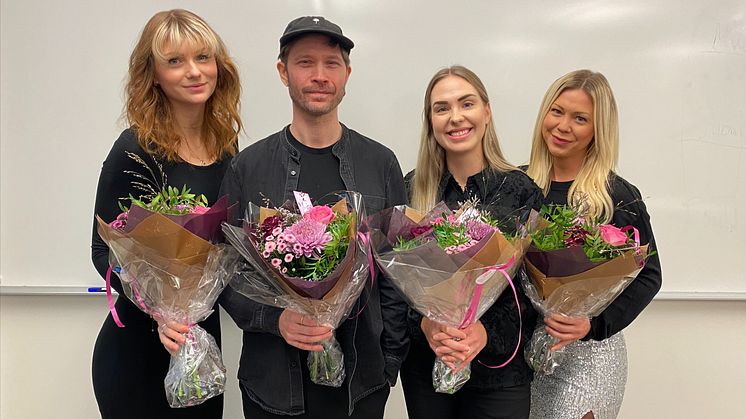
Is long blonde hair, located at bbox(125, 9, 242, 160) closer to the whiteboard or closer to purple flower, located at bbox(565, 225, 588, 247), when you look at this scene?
the whiteboard

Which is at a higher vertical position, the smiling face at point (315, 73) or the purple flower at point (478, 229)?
the smiling face at point (315, 73)

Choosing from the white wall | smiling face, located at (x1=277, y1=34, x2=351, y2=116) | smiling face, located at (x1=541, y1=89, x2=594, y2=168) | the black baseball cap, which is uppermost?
the black baseball cap

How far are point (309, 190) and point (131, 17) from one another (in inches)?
55.9

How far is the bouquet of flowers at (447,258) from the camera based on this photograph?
123 cm

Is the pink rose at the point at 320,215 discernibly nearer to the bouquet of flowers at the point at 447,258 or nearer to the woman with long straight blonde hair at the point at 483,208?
the bouquet of flowers at the point at 447,258

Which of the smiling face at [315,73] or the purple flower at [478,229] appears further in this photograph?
the smiling face at [315,73]

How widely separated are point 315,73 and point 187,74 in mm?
448

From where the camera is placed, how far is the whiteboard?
231 cm

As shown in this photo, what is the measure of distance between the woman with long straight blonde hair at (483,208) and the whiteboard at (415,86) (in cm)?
58

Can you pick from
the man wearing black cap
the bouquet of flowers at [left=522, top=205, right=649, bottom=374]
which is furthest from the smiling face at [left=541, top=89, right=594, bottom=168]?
the man wearing black cap

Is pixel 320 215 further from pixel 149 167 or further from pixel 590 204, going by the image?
pixel 590 204

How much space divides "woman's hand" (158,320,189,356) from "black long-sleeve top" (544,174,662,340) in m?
1.21

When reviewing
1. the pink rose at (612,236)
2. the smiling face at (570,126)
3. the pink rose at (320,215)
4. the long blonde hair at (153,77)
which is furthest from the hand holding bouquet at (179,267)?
the smiling face at (570,126)

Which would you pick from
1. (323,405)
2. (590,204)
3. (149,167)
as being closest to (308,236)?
(323,405)
